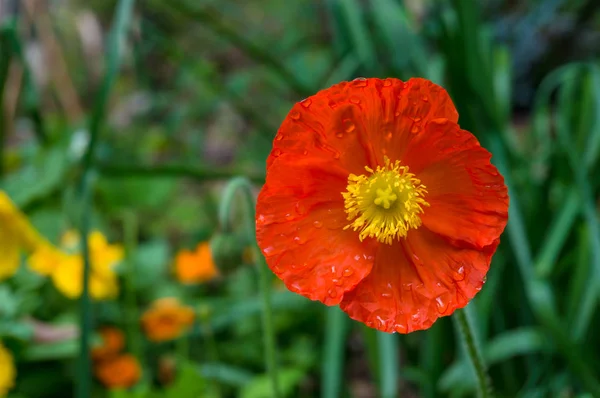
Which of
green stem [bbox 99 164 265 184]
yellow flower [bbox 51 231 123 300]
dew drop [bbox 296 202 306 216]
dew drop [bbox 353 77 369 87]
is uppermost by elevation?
green stem [bbox 99 164 265 184]

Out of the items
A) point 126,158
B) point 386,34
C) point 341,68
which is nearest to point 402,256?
point 386,34

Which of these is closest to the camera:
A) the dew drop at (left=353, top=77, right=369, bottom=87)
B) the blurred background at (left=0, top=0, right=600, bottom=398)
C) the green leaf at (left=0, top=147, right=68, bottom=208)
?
the dew drop at (left=353, top=77, right=369, bottom=87)

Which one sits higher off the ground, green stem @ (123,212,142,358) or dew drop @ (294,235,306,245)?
green stem @ (123,212,142,358)

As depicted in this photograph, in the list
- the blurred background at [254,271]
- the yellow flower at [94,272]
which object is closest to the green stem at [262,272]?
the blurred background at [254,271]

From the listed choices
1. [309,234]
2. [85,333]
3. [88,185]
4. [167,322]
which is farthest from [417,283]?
[167,322]

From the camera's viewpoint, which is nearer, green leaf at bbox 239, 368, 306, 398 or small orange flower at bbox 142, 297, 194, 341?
green leaf at bbox 239, 368, 306, 398

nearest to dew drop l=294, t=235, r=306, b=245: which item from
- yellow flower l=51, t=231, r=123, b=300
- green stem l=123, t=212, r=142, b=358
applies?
yellow flower l=51, t=231, r=123, b=300

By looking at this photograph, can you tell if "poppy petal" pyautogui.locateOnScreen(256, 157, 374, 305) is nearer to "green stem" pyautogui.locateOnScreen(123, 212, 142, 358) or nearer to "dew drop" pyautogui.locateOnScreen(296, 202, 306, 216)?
"dew drop" pyautogui.locateOnScreen(296, 202, 306, 216)
